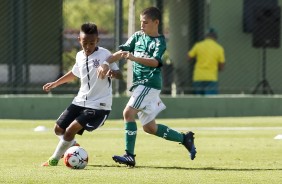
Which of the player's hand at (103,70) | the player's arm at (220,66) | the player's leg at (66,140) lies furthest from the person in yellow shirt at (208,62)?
the player's hand at (103,70)

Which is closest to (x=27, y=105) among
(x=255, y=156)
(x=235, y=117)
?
(x=235, y=117)

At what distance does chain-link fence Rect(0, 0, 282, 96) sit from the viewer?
22.2 meters

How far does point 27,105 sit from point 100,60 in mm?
10191

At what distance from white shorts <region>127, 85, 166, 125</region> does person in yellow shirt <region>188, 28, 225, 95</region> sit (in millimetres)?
11308

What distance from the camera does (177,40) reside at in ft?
91.5

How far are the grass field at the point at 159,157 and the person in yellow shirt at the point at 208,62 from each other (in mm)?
3514

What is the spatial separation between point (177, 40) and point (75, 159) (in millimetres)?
17102

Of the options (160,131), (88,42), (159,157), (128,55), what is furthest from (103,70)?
(159,157)

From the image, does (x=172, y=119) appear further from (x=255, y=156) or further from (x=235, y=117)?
(x=255, y=156)

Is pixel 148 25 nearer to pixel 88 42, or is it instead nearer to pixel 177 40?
pixel 88 42

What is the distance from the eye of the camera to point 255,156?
42.1ft

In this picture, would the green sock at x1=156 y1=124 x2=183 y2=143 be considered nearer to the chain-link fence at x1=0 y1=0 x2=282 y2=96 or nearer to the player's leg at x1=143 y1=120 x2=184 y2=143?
the player's leg at x1=143 y1=120 x2=184 y2=143

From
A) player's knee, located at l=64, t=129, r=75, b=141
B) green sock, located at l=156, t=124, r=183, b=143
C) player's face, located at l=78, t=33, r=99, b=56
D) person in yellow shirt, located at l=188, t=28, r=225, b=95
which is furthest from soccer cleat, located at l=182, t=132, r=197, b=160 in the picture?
person in yellow shirt, located at l=188, t=28, r=225, b=95

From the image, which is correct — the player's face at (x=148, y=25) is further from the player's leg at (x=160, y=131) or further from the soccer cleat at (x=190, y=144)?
the soccer cleat at (x=190, y=144)
